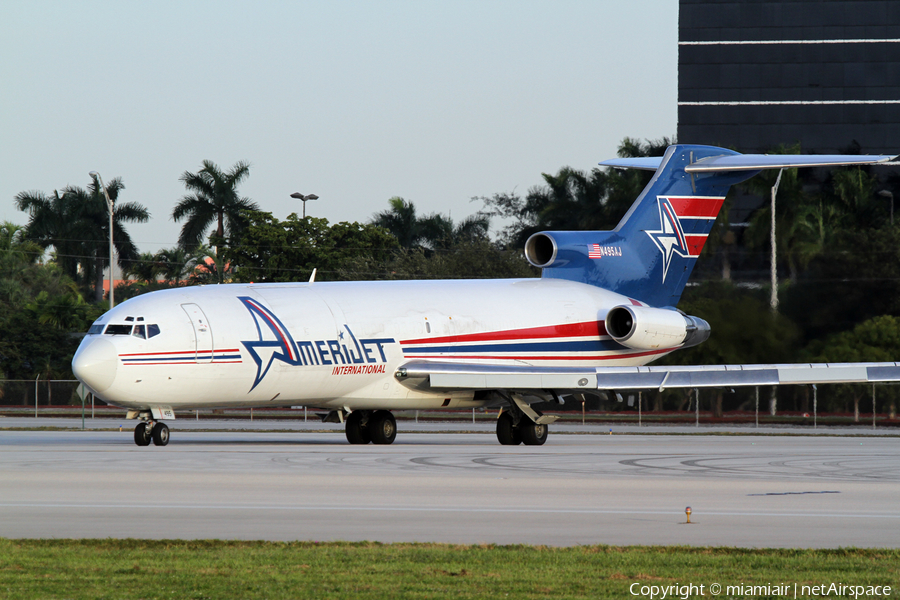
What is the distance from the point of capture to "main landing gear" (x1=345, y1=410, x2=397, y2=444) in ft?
106

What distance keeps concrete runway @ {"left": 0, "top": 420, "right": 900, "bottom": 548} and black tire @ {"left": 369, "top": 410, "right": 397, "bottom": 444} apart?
265 centimetres

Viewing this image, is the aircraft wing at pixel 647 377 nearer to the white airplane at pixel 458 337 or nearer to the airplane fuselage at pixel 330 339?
the white airplane at pixel 458 337

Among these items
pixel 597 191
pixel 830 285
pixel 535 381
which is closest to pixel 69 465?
pixel 535 381

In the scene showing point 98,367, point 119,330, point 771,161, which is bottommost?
point 98,367

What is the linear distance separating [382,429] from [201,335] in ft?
20.3

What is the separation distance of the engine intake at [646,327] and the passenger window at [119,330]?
13593 millimetres

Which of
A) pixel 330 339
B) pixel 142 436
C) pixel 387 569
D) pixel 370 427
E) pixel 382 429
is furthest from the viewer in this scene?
pixel 370 427

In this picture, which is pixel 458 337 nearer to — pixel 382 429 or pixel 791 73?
pixel 382 429

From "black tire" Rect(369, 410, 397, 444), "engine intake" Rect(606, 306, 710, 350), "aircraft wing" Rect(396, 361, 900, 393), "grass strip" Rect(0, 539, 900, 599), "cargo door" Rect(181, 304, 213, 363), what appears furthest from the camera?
"engine intake" Rect(606, 306, 710, 350)

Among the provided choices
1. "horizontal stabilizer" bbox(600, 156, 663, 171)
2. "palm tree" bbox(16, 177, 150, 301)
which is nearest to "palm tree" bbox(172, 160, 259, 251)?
"palm tree" bbox(16, 177, 150, 301)

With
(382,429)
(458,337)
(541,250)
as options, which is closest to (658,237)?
(541,250)

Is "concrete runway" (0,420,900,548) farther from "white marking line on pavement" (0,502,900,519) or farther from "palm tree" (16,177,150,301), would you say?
"palm tree" (16,177,150,301)

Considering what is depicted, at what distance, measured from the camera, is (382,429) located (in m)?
32.3

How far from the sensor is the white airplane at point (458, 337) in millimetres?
28031
